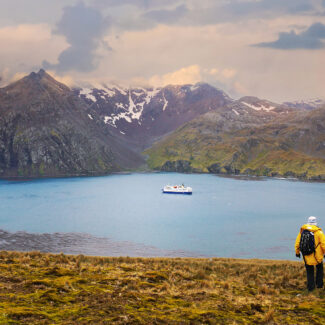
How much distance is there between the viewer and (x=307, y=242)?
19.2 metres

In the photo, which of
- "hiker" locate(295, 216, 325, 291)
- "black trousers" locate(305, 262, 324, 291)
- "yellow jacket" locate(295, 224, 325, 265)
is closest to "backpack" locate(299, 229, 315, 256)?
"hiker" locate(295, 216, 325, 291)

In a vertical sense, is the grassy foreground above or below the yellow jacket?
below

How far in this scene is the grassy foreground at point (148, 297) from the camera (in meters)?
14.1

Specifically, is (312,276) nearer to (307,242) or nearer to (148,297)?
(307,242)

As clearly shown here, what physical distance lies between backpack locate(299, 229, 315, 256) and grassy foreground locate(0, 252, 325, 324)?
7.50 ft

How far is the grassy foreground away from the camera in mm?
14086

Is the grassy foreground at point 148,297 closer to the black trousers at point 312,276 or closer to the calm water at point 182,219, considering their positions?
the black trousers at point 312,276

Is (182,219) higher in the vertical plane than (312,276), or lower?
lower

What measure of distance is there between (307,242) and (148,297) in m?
8.81

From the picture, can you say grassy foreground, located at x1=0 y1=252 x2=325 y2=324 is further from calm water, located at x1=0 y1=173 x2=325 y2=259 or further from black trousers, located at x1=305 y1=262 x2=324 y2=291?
calm water, located at x1=0 y1=173 x2=325 y2=259

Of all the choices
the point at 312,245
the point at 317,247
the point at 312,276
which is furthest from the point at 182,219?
the point at 312,245

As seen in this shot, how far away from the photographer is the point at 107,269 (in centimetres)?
2488

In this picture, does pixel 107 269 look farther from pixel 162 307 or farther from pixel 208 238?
pixel 208 238

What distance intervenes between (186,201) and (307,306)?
137 meters
